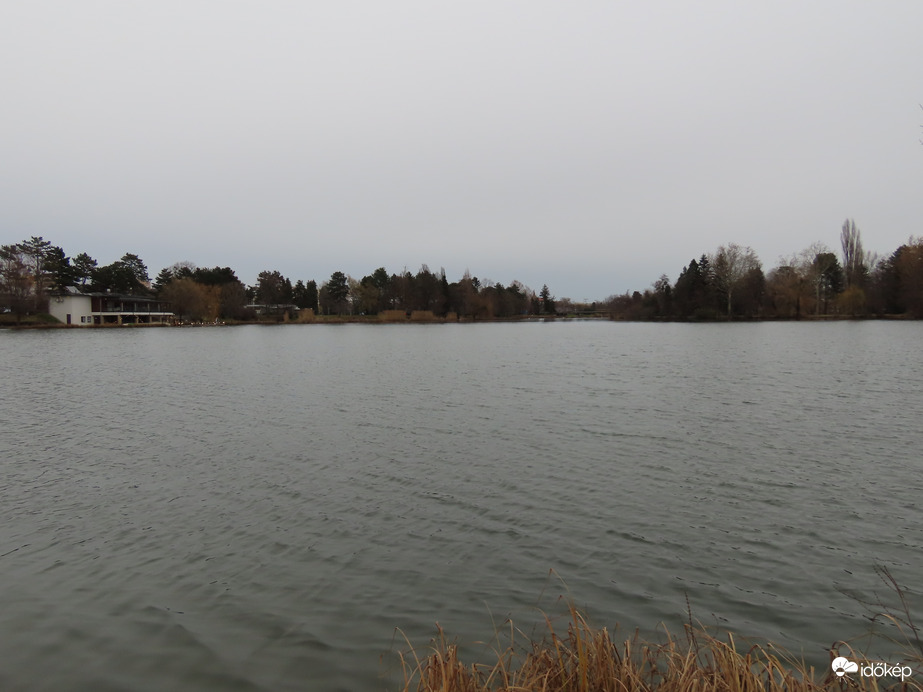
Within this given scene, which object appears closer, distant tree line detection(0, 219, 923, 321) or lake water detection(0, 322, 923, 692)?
lake water detection(0, 322, 923, 692)

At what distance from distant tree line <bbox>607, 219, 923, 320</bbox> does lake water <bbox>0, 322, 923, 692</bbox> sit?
101m

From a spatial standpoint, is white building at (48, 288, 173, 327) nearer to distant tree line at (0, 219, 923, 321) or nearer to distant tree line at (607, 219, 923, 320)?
distant tree line at (0, 219, 923, 321)

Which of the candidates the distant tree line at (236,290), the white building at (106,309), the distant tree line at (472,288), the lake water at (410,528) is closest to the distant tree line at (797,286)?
the distant tree line at (472,288)

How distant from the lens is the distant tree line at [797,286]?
344ft

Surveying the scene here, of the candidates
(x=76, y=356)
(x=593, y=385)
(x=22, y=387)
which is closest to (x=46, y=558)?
(x=593, y=385)

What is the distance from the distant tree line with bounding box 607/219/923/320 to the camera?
10494 cm

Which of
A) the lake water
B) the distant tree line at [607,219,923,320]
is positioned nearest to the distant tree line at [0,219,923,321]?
the distant tree line at [607,219,923,320]

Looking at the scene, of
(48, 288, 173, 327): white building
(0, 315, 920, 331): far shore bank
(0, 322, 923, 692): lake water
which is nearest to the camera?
(0, 322, 923, 692): lake water

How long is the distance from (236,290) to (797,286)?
12651 centimetres

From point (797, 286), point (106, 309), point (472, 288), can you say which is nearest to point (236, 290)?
point (106, 309)

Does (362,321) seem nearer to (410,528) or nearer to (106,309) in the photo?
(106,309)

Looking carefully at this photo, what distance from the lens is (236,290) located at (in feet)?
449

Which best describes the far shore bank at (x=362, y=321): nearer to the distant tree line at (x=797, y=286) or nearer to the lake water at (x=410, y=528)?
the distant tree line at (x=797, y=286)

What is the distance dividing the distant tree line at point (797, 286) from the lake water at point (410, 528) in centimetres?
10100
